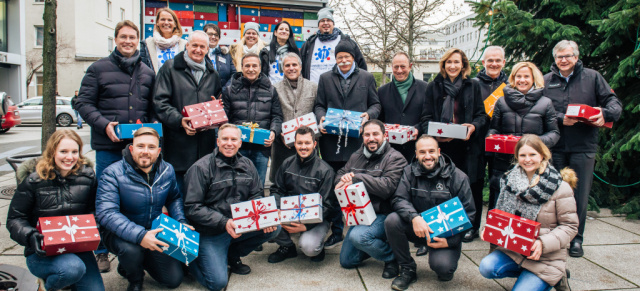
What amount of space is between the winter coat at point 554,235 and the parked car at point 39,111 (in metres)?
22.4

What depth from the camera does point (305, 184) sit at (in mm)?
4410

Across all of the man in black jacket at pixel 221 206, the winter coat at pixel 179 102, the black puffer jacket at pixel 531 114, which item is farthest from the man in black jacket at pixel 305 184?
the black puffer jacket at pixel 531 114

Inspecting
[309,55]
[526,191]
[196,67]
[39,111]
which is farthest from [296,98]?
[39,111]

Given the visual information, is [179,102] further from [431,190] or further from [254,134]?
[431,190]

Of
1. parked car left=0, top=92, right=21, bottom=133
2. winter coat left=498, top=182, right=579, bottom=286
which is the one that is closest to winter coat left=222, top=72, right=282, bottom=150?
winter coat left=498, top=182, right=579, bottom=286

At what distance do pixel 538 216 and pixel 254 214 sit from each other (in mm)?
2341

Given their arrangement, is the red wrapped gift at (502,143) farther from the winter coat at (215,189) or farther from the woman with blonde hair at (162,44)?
the woman with blonde hair at (162,44)

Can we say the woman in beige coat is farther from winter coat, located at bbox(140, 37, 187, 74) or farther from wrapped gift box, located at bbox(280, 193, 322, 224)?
winter coat, located at bbox(140, 37, 187, 74)

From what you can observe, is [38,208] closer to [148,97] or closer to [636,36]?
[148,97]

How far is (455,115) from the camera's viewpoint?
15.9ft

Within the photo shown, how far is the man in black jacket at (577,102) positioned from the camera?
4.69 meters

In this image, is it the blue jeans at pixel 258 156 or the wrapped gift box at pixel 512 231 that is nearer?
the wrapped gift box at pixel 512 231

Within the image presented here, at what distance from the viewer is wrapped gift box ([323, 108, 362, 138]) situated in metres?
4.75

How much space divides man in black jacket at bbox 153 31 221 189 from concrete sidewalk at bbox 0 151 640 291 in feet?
4.00
